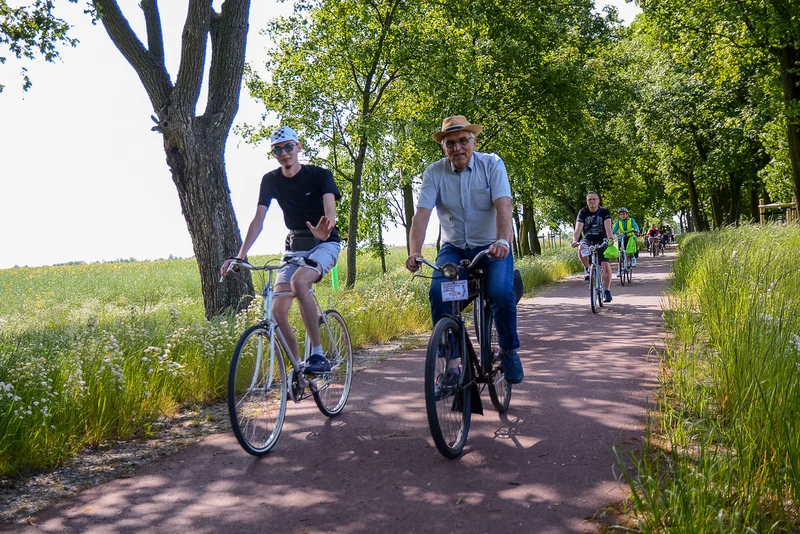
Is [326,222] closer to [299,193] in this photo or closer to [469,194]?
[299,193]

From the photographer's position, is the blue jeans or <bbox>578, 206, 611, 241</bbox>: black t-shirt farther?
<bbox>578, 206, 611, 241</bbox>: black t-shirt

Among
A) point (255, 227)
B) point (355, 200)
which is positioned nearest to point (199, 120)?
point (255, 227)

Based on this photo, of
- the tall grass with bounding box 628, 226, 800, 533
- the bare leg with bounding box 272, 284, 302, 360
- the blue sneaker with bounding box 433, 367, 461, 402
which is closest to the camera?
the tall grass with bounding box 628, 226, 800, 533

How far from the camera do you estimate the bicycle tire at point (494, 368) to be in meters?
5.05

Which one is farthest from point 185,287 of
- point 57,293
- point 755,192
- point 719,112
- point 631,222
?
point 755,192

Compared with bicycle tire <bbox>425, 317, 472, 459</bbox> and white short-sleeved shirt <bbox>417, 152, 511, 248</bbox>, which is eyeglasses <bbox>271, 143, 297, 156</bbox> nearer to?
white short-sleeved shirt <bbox>417, 152, 511, 248</bbox>

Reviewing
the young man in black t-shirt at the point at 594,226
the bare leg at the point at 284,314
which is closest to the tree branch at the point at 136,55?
the bare leg at the point at 284,314

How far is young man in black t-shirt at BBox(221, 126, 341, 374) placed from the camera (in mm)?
5223

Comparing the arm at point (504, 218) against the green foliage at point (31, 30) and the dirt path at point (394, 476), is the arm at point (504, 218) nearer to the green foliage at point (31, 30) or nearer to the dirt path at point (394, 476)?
the dirt path at point (394, 476)

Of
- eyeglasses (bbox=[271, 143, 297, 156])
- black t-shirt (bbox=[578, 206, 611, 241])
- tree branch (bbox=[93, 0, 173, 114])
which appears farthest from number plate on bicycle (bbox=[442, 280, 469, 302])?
black t-shirt (bbox=[578, 206, 611, 241])

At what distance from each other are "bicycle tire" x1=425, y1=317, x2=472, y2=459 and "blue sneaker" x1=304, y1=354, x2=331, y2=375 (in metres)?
1.12

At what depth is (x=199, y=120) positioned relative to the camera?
9719 millimetres

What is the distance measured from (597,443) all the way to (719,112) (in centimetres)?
2621

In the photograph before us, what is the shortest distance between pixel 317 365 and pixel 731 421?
2.86m
